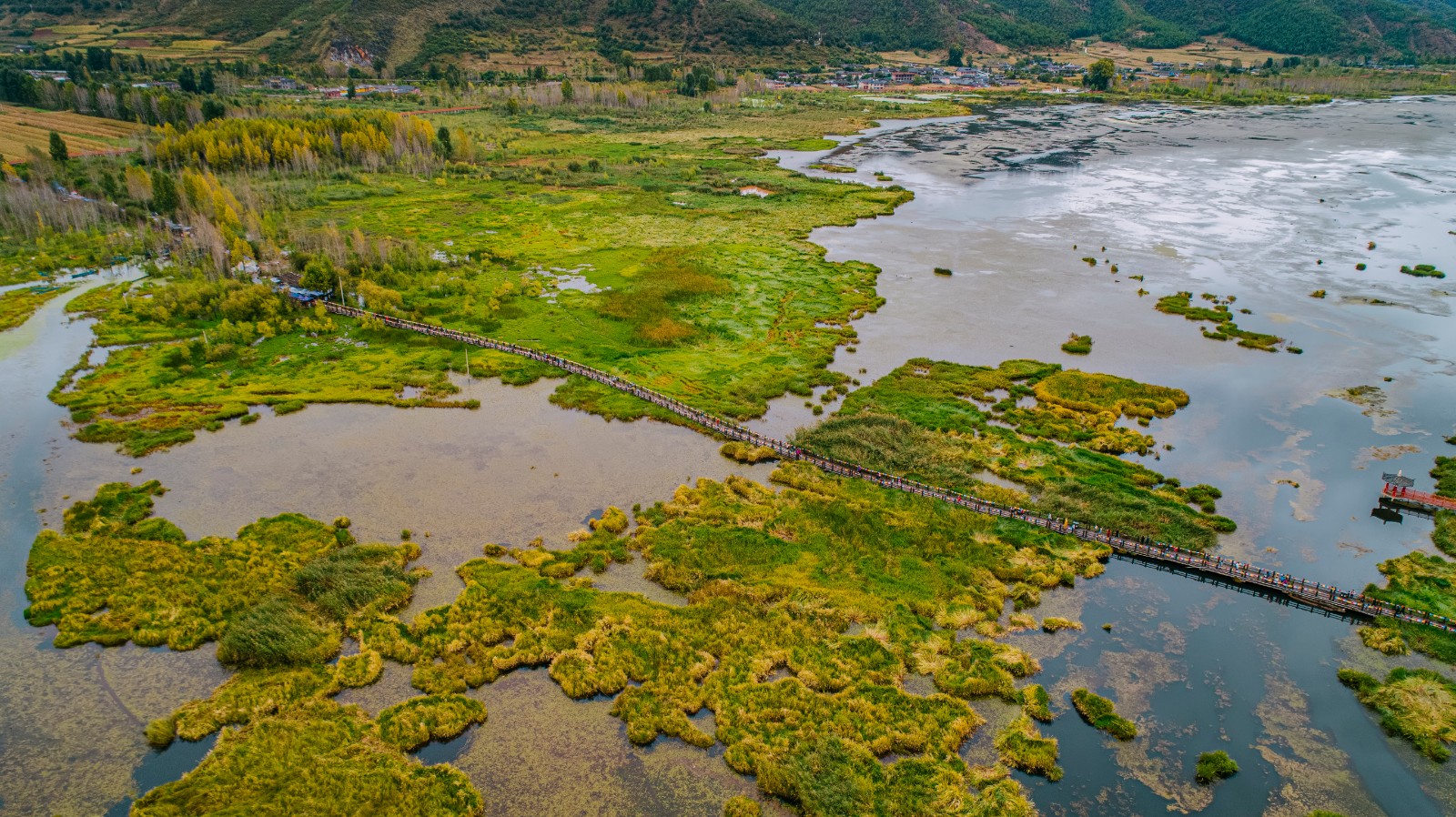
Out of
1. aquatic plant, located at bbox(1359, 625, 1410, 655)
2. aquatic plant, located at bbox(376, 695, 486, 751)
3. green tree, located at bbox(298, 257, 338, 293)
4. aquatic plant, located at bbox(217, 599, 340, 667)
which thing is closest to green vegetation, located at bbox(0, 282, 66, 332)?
green tree, located at bbox(298, 257, 338, 293)

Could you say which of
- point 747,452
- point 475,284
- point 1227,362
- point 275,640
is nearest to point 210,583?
point 275,640

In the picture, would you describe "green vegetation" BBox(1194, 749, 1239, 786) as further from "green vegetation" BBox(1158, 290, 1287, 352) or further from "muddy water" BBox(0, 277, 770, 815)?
Result: "green vegetation" BBox(1158, 290, 1287, 352)

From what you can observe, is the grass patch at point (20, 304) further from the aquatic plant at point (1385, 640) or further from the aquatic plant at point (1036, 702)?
the aquatic plant at point (1385, 640)

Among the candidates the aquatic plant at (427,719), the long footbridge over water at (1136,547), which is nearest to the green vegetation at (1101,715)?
the long footbridge over water at (1136,547)

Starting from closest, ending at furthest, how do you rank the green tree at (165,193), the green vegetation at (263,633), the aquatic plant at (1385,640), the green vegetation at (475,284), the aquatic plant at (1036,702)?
the green vegetation at (263,633), the aquatic plant at (1036,702), the aquatic plant at (1385,640), the green vegetation at (475,284), the green tree at (165,193)

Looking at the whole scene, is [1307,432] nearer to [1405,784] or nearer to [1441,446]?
[1441,446]

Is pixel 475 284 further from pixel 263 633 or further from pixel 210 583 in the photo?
pixel 263 633
